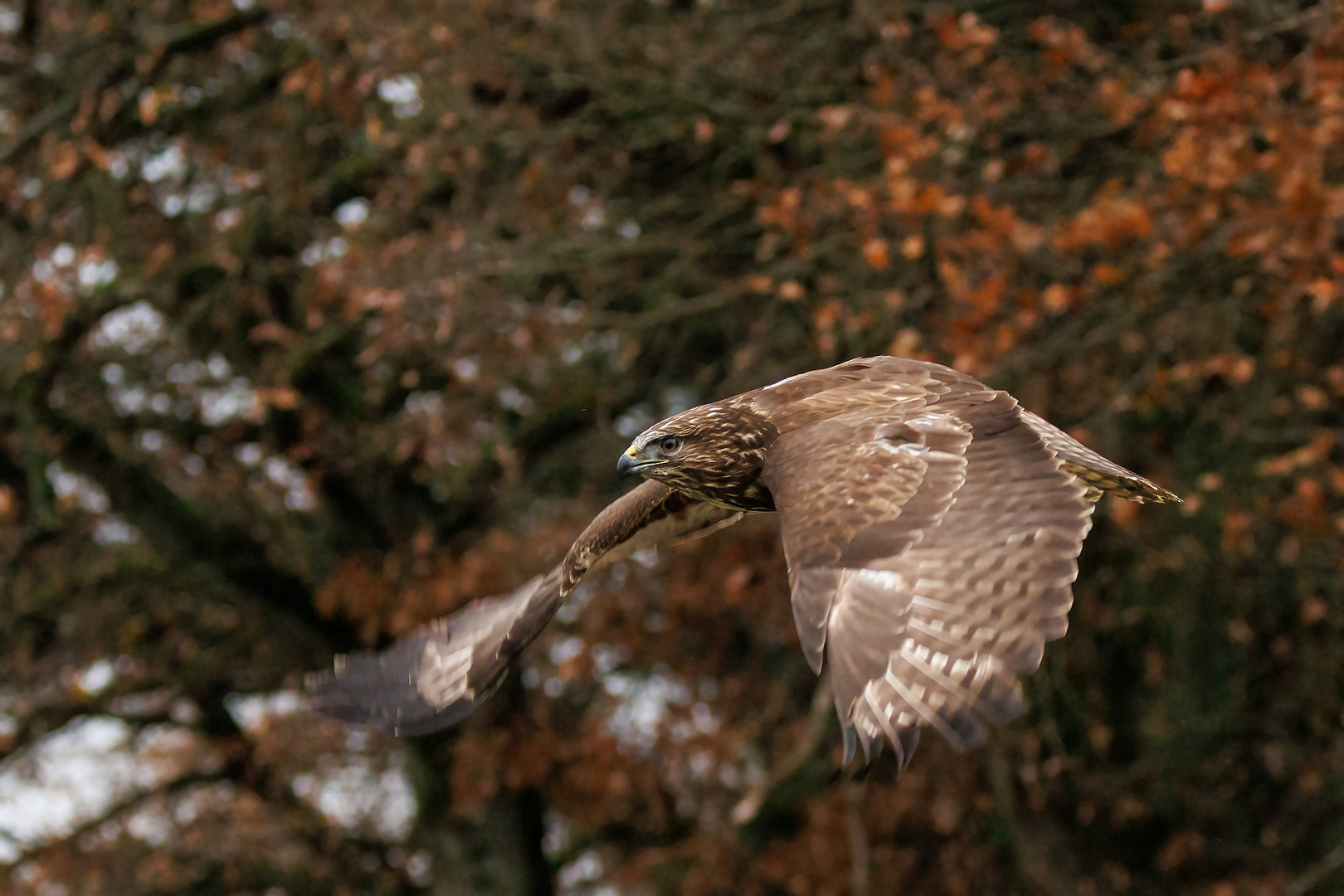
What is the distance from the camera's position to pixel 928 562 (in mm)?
3443

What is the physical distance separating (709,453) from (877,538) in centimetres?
93

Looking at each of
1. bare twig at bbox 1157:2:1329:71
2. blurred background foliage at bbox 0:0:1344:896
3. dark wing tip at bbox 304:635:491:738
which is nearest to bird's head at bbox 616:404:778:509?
dark wing tip at bbox 304:635:491:738

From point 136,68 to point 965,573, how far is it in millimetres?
7759

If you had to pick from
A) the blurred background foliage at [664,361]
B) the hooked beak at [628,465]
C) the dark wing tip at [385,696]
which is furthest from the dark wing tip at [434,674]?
the blurred background foliage at [664,361]

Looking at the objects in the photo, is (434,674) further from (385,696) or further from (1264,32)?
(1264,32)

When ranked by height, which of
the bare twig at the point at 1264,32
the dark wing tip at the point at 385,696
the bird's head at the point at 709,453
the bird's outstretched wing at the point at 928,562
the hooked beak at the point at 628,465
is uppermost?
the bird's outstretched wing at the point at 928,562

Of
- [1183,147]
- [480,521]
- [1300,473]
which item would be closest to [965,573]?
[1183,147]

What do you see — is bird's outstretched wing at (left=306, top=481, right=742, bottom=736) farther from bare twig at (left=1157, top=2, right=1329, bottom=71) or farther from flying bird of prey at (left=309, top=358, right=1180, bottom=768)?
bare twig at (left=1157, top=2, right=1329, bottom=71)

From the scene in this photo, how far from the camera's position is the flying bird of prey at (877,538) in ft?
10.3

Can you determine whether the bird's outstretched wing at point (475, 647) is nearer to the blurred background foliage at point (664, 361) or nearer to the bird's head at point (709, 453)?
the bird's head at point (709, 453)

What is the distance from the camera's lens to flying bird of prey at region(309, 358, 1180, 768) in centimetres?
313

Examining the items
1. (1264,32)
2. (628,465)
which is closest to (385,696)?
(628,465)

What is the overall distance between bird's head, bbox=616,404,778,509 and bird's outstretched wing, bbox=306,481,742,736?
0.29m

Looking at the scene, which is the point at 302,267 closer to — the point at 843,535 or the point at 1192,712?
the point at 1192,712
